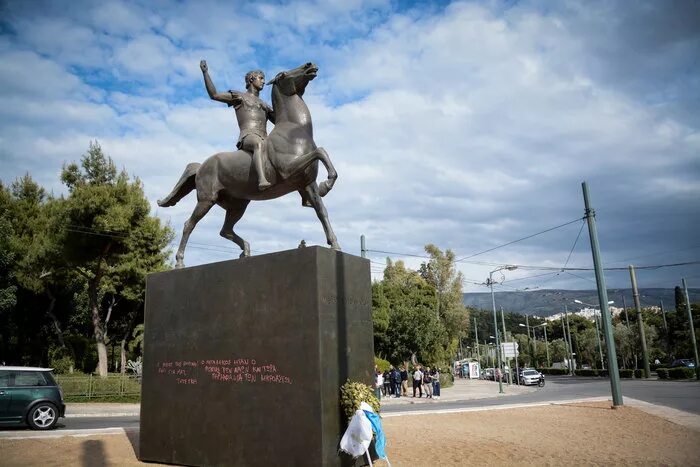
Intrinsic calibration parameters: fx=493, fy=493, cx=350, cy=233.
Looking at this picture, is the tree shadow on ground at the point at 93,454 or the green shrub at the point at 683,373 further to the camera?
the green shrub at the point at 683,373

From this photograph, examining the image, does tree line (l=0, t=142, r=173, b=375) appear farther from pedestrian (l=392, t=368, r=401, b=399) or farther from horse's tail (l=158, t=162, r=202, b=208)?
horse's tail (l=158, t=162, r=202, b=208)

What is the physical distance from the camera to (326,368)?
7.00m

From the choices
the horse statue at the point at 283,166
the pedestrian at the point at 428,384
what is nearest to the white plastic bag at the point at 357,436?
the horse statue at the point at 283,166

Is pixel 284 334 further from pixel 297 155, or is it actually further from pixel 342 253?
pixel 297 155

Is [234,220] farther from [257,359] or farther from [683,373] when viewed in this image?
[683,373]

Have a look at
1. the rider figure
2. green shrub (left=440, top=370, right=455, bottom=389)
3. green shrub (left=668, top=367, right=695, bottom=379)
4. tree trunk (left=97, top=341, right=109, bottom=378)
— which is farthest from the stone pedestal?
green shrub (left=668, top=367, right=695, bottom=379)

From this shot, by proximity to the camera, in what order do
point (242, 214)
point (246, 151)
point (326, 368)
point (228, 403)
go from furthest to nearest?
point (242, 214)
point (246, 151)
point (228, 403)
point (326, 368)

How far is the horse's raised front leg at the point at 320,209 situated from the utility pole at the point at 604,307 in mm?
11625

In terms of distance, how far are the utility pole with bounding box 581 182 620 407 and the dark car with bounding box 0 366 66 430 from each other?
16631mm

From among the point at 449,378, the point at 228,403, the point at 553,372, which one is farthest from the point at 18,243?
the point at 553,372

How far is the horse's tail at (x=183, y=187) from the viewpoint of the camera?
9.88 m

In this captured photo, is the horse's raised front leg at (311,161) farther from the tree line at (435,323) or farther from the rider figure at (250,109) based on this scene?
the tree line at (435,323)

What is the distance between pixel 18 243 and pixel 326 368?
92.2ft

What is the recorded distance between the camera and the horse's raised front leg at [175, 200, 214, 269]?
30.7 feet
